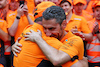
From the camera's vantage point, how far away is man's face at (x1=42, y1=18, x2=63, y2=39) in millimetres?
2363

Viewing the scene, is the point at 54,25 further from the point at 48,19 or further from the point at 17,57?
the point at 17,57

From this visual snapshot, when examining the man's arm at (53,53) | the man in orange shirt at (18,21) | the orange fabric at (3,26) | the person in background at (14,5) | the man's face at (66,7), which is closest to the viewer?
the man's arm at (53,53)

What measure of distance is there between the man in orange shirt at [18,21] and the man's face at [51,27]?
168 centimetres

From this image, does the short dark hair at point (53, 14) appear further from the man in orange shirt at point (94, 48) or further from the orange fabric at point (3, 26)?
the man in orange shirt at point (94, 48)

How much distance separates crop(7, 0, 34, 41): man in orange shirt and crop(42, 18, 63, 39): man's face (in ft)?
5.52

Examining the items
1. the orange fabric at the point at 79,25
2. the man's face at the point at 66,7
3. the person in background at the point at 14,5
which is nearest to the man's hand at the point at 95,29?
the orange fabric at the point at 79,25

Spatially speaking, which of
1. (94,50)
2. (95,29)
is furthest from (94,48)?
(95,29)

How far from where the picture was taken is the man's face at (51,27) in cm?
236

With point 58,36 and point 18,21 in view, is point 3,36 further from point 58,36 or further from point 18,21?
point 58,36

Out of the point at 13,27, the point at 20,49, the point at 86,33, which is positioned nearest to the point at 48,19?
the point at 20,49

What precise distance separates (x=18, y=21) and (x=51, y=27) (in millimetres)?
1728

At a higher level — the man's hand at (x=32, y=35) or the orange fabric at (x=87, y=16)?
the man's hand at (x=32, y=35)

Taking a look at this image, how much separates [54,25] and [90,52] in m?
2.29

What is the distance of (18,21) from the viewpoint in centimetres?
393
